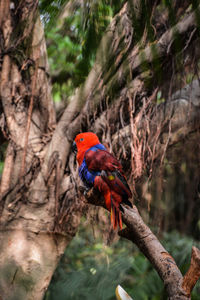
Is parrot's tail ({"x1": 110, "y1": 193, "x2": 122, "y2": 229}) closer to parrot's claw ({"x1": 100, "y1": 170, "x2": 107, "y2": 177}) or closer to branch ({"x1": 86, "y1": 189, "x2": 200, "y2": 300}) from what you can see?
branch ({"x1": 86, "y1": 189, "x2": 200, "y2": 300})

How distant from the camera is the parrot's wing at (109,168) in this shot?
1.51m

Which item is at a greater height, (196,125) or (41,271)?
(196,125)

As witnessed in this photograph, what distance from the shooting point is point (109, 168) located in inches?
63.5

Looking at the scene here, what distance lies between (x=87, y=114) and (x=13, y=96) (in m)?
0.79

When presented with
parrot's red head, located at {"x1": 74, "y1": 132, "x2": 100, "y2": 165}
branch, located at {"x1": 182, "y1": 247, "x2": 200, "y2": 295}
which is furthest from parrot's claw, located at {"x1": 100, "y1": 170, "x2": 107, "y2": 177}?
branch, located at {"x1": 182, "y1": 247, "x2": 200, "y2": 295}

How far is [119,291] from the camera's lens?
3.81 ft

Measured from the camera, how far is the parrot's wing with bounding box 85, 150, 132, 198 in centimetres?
151

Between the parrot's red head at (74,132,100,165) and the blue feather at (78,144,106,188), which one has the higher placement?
the parrot's red head at (74,132,100,165)

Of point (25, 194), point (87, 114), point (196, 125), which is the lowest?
point (25, 194)

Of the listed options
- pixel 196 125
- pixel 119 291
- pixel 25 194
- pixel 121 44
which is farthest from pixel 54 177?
pixel 121 44

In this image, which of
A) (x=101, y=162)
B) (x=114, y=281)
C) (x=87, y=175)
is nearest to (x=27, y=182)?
(x=87, y=175)

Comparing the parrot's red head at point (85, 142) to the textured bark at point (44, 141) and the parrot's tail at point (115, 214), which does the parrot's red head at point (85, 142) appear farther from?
the parrot's tail at point (115, 214)

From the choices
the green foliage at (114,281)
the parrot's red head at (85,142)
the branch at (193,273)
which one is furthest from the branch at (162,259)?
the green foliage at (114,281)

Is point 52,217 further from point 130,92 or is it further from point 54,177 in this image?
point 130,92
